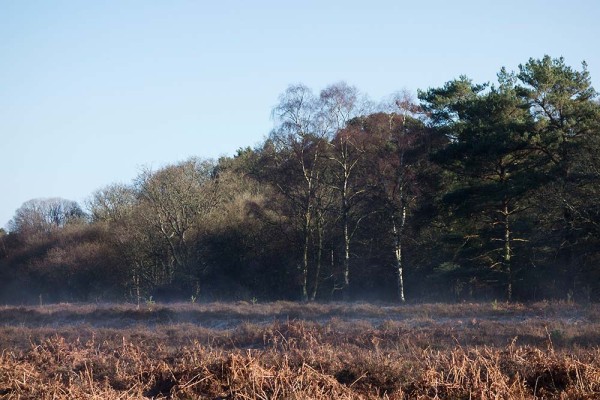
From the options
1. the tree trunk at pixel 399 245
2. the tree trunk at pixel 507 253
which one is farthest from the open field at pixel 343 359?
the tree trunk at pixel 399 245

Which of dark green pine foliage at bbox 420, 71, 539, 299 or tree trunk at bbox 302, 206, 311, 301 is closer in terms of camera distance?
dark green pine foliage at bbox 420, 71, 539, 299

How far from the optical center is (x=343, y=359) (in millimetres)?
11766

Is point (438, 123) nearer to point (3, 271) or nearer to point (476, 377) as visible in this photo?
point (476, 377)

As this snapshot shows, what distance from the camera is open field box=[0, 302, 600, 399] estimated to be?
9852 mm

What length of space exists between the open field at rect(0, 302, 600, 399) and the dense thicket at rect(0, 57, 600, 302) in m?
10.1

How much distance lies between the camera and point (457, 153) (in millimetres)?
30531

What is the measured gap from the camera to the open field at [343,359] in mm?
9852

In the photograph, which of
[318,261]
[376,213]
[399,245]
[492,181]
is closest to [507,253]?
[492,181]

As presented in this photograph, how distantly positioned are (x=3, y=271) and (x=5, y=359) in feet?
159

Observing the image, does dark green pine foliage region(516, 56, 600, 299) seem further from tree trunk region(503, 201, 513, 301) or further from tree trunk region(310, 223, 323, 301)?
tree trunk region(310, 223, 323, 301)

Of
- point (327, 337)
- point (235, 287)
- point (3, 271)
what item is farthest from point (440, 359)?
point (3, 271)

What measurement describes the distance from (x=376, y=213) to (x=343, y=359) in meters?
26.3

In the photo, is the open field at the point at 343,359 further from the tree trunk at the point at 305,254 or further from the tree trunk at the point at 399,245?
the tree trunk at the point at 305,254

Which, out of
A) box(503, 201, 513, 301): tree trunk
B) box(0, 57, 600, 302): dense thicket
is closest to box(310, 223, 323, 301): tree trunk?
box(0, 57, 600, 302): dense thicket
